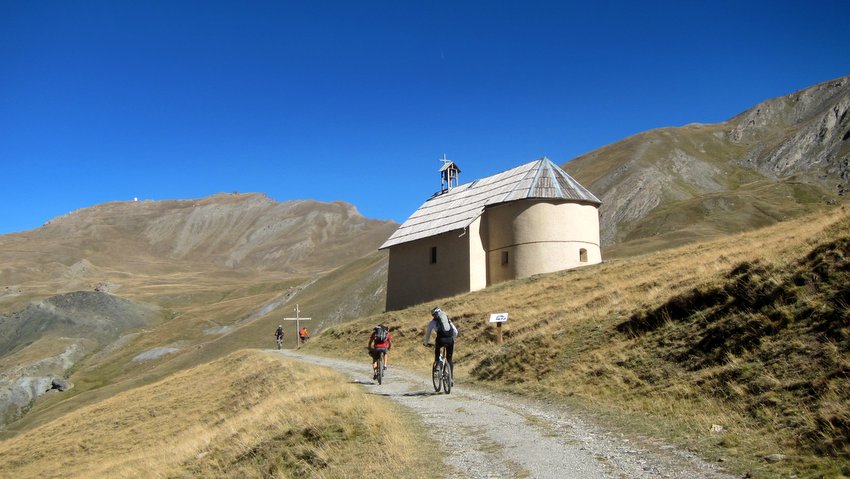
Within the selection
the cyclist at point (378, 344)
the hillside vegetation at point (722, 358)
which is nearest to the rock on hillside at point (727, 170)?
the hillside vegetation at point (722, 358)

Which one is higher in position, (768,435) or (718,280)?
(718,280)

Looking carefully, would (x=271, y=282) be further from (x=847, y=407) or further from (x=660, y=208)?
(x=847, y=407)

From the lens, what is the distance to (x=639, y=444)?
10.2m

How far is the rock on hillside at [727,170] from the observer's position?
96.6 meters

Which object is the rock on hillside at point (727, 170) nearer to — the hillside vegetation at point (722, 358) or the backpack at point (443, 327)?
the hillside vegetation at point (722, 358)

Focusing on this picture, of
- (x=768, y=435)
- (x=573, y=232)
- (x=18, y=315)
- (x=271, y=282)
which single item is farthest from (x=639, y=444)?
(x=271, y=282)

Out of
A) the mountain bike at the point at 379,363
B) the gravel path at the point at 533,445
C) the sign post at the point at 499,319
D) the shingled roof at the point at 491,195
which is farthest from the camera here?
the shingled roof at the point at 491,195

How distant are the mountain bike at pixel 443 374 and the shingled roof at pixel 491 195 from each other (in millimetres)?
24313

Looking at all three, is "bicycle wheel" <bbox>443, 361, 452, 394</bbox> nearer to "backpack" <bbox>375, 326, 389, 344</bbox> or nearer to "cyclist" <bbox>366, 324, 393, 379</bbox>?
"cyclist" <bbox>366, 324, 393, 379</bbox>

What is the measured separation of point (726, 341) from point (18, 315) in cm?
12233

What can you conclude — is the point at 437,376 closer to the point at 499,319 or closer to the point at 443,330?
the point at 443,330

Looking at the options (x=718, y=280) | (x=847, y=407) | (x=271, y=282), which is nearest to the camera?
(x=847, y=407)

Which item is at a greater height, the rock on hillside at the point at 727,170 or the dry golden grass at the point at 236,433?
the rock on hillside at the point at 727,170

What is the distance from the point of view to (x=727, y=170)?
455 ft
